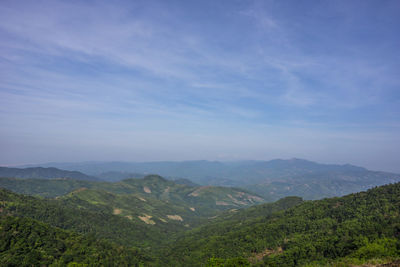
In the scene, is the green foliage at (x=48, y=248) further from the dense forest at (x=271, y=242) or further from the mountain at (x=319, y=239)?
the mountain at (x=319, y=239)

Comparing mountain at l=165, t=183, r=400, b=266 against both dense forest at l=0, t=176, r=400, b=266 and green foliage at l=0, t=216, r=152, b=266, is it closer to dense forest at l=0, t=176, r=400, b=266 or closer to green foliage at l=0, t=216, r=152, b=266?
dense forest at l=0, t=176, r=400, b=266

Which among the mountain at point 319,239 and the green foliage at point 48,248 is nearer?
the mountain at point 319,239

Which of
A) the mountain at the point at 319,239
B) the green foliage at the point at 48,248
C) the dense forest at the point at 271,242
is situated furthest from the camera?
the green foliage at the point at 48,248

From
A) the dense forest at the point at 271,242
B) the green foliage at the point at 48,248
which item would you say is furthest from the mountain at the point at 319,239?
the green foliage at the point at 48,248

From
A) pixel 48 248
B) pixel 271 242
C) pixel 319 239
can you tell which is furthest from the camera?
pixel 271 242

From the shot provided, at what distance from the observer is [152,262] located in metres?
167

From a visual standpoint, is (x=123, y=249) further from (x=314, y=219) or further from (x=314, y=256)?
(x=314, y=219)

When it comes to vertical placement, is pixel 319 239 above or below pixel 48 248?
above

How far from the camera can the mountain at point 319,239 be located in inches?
4358

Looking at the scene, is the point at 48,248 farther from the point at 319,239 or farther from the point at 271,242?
the point at 319,239

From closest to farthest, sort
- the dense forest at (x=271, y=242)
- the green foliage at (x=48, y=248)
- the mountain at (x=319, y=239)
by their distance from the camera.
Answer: the mountain at (x=319, y=239), the dense forest at (x=271, y=242), the green foliage at (x=48, y=248)

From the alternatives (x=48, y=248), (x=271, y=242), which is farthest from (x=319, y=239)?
(x=48, y=248)

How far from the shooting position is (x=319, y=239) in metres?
138

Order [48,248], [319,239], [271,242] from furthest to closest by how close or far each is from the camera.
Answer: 1. [271,242]
2. [319,239]
3. [48,248]
